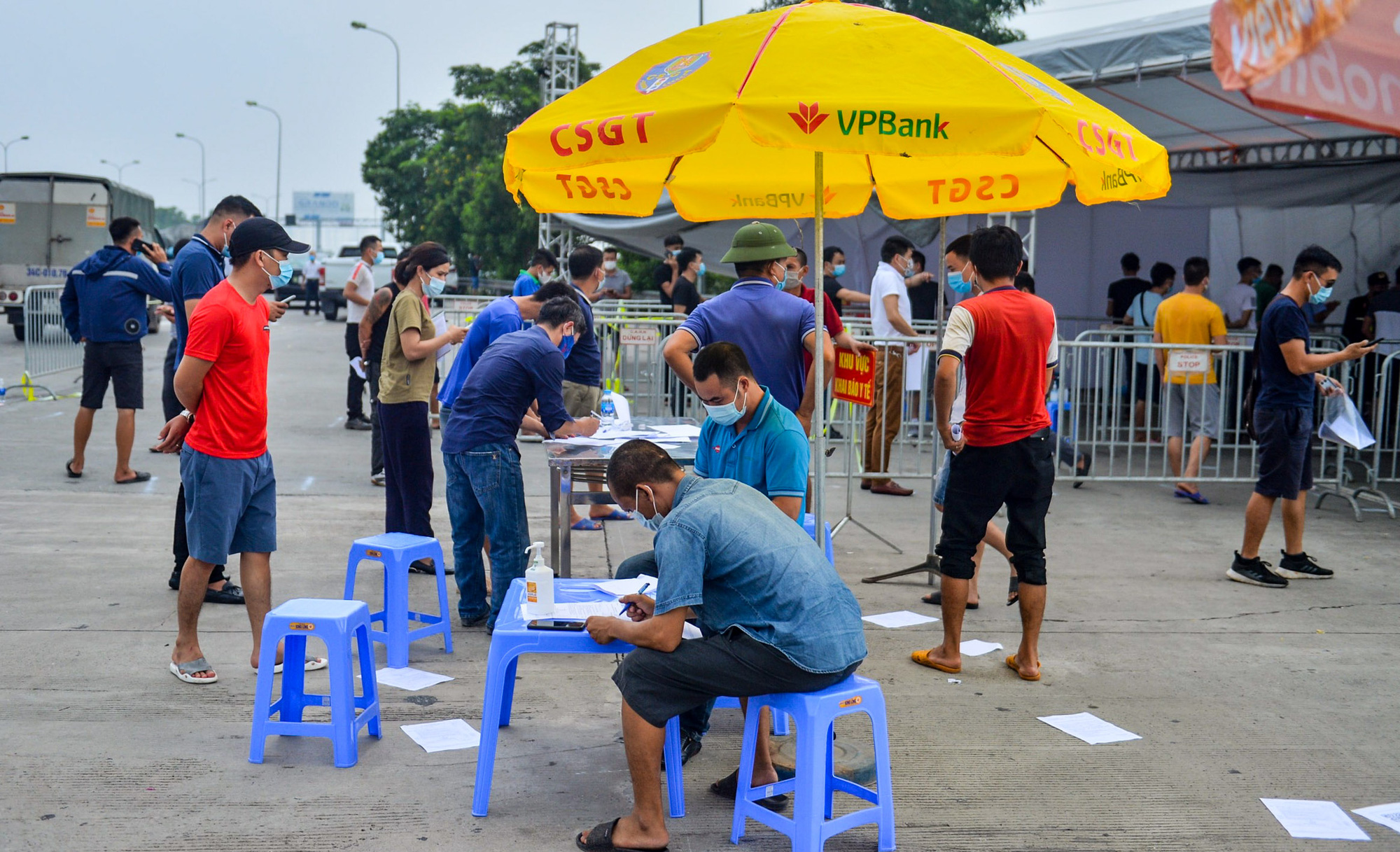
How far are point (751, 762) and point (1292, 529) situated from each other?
204 inches

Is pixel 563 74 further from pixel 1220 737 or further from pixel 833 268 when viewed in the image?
pixel 1220 737

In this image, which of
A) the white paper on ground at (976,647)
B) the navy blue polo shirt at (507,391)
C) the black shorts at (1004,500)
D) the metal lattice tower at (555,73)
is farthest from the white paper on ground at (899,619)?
the metal lattice tower at (555,73)

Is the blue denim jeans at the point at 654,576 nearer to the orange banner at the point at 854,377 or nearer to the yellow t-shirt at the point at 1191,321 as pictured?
the orange banner at the point at 854,377

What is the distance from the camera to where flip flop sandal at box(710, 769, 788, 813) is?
3.96m

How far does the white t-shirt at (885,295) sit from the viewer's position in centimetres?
1024

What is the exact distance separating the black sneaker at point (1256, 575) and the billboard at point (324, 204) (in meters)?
118

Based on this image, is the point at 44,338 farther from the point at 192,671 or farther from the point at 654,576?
the point at 654,576

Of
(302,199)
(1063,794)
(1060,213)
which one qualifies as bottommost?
(1063,794)

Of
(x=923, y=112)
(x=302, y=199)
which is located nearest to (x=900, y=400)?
(x=923, y=112)

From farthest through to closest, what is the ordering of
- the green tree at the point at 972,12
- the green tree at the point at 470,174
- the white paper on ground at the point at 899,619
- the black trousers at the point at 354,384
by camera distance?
the green tree at the point at 470,174, the green tree at the point at 972,12, the black trousers at the point at 354,384, the white paper on ground at the point at 899,619

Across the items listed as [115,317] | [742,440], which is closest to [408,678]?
[742,440]

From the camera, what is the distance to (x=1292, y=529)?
289 inches

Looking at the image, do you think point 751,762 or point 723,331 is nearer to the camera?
point 751,762

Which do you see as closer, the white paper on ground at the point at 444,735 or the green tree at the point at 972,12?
the white paper on ground at the point at 444,735
